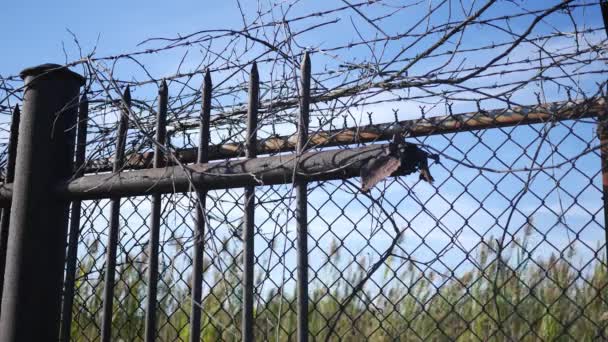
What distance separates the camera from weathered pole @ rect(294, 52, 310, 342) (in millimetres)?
1595

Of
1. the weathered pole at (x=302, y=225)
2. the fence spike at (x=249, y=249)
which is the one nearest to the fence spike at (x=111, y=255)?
the fence spike at (x=249, y=249)

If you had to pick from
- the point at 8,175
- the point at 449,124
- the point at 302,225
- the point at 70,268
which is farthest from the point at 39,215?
the point at 449,124

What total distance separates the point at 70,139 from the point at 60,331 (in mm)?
608

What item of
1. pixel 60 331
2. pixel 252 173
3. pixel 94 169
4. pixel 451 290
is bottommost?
pixel 60 331

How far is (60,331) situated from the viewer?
7.25 ft

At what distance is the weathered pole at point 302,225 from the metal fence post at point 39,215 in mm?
908

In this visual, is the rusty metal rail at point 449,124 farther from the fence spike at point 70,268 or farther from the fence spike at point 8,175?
the fence spike at point 8,175

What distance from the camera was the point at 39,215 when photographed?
2.15 metres

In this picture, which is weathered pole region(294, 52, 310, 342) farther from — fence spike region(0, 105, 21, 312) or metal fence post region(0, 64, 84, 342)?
fence spike region(0, 105, 21, 312)

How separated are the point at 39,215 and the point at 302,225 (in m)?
0.97

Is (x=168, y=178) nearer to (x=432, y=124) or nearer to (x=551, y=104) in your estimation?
(x=432, y=124)

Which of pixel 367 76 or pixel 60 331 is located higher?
pixel 367 76

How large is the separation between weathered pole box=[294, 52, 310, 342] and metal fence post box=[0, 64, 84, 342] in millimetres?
908

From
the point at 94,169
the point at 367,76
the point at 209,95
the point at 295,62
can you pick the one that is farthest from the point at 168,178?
the point at 94,169
